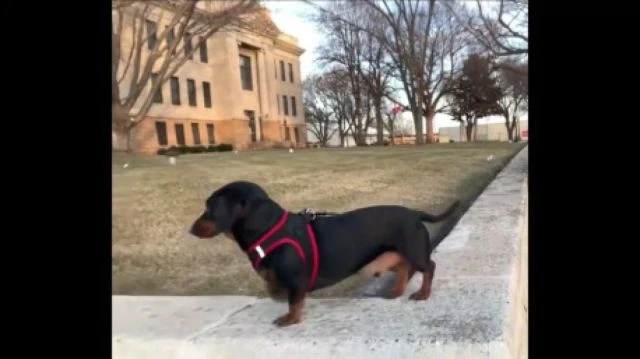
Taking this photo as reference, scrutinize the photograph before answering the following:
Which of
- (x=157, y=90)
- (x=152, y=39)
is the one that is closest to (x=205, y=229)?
(x=157, y=90)

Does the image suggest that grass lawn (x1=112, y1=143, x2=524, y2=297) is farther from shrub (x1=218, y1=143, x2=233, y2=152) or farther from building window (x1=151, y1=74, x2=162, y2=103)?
building window (x1=151, y1=74, x2=162, y2=103)

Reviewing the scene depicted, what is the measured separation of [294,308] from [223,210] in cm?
45

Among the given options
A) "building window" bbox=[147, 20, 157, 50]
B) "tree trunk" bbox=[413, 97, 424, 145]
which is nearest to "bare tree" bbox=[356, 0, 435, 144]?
"tree trunk" bbox=[413, 97, 424, 145]

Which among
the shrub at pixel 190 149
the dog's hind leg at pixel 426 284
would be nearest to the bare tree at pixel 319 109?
the dog's hind leg at pixel 426 284

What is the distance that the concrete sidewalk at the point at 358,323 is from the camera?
5.92 ft

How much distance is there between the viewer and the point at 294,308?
77.4 inches

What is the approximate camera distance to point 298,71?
3.69 meters

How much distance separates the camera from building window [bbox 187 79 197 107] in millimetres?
5834

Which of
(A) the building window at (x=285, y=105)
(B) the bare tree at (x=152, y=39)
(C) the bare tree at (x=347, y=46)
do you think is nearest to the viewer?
(C) the bare tree at (x=347, y=46)

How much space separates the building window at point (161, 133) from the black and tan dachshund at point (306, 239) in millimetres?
3732

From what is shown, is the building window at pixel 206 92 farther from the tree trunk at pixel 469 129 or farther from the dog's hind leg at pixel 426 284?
the dog's hind leg at pixel 426 284
